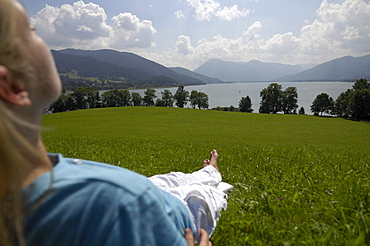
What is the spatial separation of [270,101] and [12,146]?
89.9 m

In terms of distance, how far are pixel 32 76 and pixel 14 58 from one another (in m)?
0.09

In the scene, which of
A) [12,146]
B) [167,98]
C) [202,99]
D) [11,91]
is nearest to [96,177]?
[12,146]

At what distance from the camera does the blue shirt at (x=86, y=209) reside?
3.70 feet

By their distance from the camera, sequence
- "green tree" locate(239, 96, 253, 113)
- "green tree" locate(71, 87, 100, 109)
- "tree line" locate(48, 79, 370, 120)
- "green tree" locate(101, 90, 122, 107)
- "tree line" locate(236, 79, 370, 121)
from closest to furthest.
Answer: "tree line" locate(236, 79, 370, 121) → "tree line" locate(48, 79, 370, 120) → "green tree" locate(71, 87, 100, 109) → "green tree" locate(239, 96, 253, 113) → "green tree" locate(101, 90, 122, 107)

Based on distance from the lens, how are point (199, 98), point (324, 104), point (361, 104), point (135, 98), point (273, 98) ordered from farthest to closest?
point (135, 98) → point (199, 98) → point (273, 98) → point (324, 104) → point (361, 104)

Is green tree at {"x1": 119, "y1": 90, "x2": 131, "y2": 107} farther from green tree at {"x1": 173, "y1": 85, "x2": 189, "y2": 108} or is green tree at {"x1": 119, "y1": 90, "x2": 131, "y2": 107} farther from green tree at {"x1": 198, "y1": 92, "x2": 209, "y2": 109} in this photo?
green tree at {"x1": 198, "y1": 92, "x2": 209, "y2": 109}

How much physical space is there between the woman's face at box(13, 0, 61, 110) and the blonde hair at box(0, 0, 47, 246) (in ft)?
0.08

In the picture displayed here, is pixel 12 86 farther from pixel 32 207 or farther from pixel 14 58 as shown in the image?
pixel 32 207

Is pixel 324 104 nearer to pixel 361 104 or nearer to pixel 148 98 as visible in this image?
pixel 361 104

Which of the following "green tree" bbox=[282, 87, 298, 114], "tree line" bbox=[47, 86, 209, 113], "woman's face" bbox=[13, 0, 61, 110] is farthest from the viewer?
"tree line" bbox=[47, 86, 209, 113]

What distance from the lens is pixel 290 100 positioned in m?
83.3

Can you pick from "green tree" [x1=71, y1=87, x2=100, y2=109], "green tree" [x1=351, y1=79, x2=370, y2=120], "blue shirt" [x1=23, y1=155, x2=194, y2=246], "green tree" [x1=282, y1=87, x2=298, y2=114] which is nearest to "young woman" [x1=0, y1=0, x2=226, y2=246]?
"blue shirt" [x1=23, y1=155, x2=194, y2=246]

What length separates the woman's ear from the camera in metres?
0.96

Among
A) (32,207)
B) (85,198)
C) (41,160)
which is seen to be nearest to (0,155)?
(41,160)
